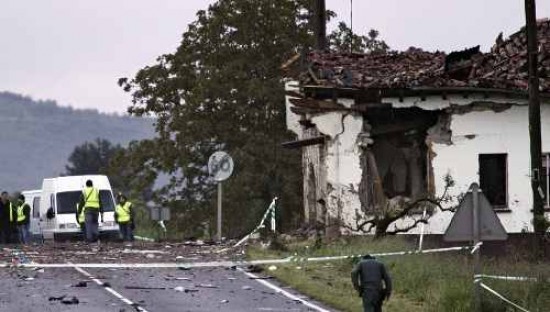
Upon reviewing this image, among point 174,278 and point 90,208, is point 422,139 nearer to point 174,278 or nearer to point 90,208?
point 90,208

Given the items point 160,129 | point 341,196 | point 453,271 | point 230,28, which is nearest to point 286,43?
point 230,28

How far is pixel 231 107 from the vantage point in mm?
50531

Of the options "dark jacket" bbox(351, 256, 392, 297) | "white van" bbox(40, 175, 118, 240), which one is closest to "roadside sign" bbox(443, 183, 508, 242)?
"dark jacket" bbox(351, 256, 392, 297)

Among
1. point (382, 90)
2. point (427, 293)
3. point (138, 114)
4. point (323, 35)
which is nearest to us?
point (427, 293)

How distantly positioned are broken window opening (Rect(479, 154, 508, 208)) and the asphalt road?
1036 cm

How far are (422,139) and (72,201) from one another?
45.0 ft

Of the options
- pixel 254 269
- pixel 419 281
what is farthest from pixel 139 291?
pixel 419 281

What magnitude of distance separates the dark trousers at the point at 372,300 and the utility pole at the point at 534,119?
36.0 ft

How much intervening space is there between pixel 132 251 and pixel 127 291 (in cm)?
917

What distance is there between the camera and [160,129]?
5294 centimetres

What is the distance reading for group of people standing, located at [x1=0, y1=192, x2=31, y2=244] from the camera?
37.4 meters

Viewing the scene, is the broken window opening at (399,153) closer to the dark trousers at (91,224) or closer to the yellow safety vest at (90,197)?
the yellow safety vest at (90,197)

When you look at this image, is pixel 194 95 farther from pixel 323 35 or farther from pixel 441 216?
pixel 441 216

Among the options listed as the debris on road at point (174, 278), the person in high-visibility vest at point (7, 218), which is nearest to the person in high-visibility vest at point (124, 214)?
the person in high-visibility vest at point (7, 218)
